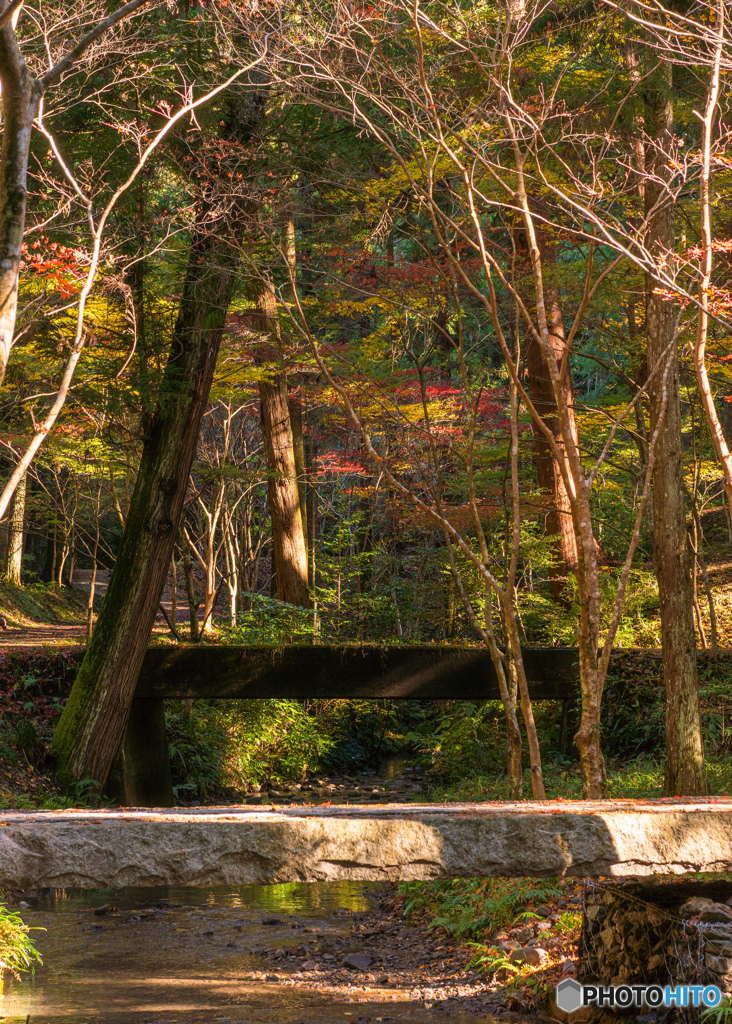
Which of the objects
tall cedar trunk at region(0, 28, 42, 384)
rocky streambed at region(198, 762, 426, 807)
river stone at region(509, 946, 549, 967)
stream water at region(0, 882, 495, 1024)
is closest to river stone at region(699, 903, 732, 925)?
river stone at region(509, 946, 549, 967)

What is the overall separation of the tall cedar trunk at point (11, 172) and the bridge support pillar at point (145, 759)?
526 cm

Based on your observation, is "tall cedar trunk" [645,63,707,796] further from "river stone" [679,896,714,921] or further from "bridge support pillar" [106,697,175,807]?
"bridge support pillar" [106,697,175,807]

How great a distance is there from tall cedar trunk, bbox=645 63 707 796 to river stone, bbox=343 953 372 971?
2.87 meters

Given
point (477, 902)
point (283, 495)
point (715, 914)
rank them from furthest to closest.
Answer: point (283, 495), point (477, 902), point (715, 914)

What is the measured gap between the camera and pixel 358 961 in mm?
5375

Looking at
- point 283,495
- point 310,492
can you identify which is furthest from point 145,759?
point 310,492

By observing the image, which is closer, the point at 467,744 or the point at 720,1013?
A: the point at 720,1013

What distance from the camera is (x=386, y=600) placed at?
1284 centimetres

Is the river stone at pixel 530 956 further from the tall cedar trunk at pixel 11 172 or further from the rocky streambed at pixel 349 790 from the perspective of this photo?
the tall cedar trunk at pixel 11 172

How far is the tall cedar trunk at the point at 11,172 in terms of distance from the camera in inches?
188

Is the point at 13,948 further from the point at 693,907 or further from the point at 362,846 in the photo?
the point at 693,907

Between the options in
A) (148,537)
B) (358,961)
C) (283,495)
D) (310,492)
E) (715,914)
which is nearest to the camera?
(715,914)

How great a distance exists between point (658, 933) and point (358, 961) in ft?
6.96

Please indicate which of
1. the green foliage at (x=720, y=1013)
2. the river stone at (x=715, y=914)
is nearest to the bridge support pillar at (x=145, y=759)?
the river stone at (x=715, y=914)
